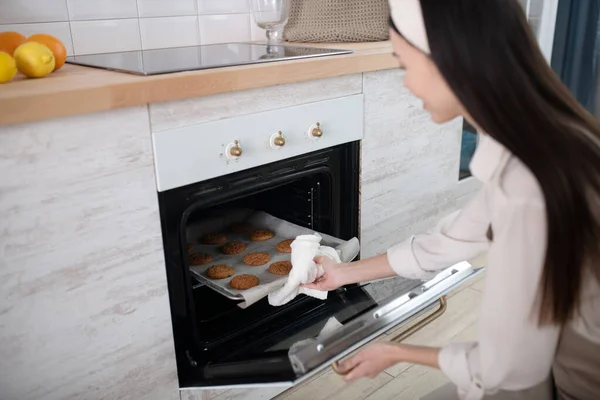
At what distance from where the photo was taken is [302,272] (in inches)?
47.5

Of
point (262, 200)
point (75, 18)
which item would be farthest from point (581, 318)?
point (75, 18)

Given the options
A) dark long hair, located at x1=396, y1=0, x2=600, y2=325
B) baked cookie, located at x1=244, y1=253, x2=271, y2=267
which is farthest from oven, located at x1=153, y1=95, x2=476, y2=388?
dark long hair, located at x1=396, y1=0, x2=600, y2=325

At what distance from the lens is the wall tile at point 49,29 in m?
1.43

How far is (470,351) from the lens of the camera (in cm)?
82

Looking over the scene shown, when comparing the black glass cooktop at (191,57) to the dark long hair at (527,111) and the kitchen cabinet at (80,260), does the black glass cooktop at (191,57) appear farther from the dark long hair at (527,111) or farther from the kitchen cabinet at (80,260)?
the dark long hair at (527,111)

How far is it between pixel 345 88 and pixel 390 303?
0.61 meters

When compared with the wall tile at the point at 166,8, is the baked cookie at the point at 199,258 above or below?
below

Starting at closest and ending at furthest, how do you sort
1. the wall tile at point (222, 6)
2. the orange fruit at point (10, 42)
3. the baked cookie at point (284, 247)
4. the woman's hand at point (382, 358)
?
the woman's hand at point (382, 358) < the orange fruit at point (10, 42) < the baked cookie at point (284, 247) < the wall tile at point (222, 6)

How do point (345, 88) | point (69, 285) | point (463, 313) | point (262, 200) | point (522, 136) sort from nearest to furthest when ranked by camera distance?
point (522, 136), point (69, 285), point (345, 88), point (262, 200), point (463, 313)

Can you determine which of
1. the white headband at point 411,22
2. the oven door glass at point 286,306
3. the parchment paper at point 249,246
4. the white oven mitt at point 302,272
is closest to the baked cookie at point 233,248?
the parchment paper at point 249,246

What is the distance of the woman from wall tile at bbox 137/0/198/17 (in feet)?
3.48

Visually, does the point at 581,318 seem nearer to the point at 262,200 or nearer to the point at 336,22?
the point at 262,200

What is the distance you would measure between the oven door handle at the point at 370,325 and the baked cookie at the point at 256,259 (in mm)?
451

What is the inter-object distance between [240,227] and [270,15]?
68 centimetres
